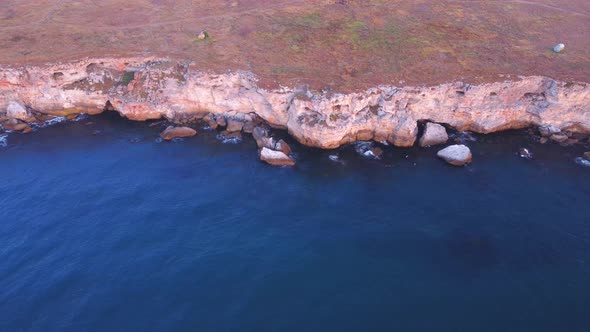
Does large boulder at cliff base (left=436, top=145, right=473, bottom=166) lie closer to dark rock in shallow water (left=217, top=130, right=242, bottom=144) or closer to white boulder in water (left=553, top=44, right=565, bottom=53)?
white boulder in water (left=553, top=44, right=565, bottom=53)

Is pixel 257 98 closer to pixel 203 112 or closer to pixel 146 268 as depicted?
pixel 203 112

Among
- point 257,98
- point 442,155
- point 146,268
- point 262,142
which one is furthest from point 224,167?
point 442,155

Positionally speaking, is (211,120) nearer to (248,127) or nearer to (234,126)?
(234,126)

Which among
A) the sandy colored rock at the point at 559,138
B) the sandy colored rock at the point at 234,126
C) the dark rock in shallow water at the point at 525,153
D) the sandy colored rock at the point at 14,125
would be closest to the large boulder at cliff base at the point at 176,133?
the sandy colored rock at the point at 234,126

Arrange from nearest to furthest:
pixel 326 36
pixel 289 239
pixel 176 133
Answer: pixel 289 239 → pixel 176 133 → pixel 326 36

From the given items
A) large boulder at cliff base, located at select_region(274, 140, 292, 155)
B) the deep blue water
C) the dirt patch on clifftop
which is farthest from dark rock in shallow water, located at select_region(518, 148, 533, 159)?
large boulder at cliff base, located at select_region(274, 140, 292, 155)

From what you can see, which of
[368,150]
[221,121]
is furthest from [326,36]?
[368,150]

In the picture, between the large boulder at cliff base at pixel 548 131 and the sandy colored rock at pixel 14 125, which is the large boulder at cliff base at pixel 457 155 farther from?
the sandy colored rock at pixel 14 125
